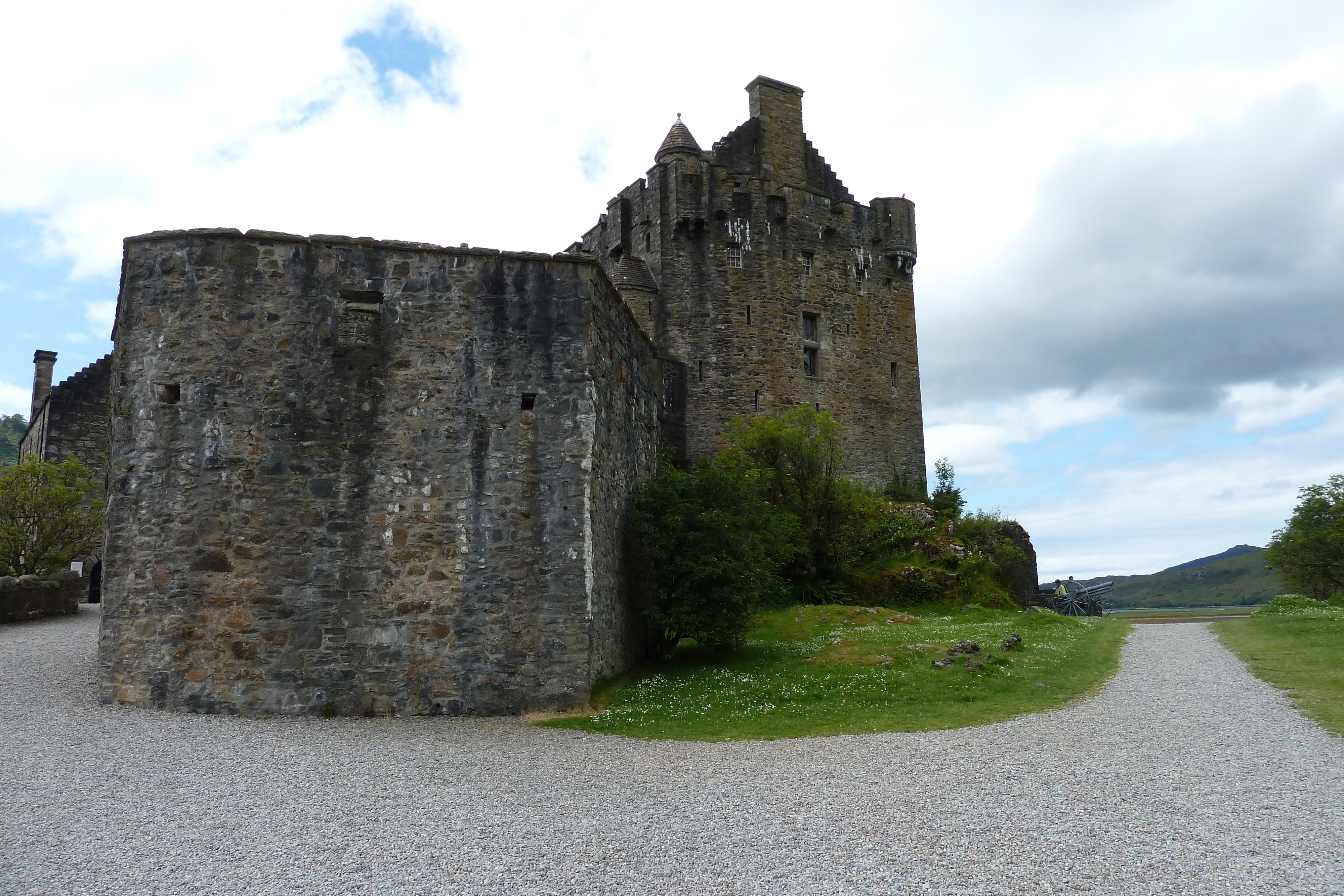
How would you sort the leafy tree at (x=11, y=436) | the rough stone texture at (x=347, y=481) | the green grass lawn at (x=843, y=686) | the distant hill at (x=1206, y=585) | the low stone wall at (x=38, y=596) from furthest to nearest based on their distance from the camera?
the distant hill at (x=1206, y=585)
the leafy tree at (x=11, y=436)
the low stone wall at (x=38, y=596)
the rough stone texture at (x=347, y=481)
the green grass lawn at (x=843, y=686)

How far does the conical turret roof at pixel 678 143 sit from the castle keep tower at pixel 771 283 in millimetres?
73

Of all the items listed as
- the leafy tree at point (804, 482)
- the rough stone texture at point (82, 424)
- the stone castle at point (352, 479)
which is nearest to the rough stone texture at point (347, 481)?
the stone castle at point (352, 479)

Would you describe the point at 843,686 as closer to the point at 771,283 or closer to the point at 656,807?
the point at 656,807

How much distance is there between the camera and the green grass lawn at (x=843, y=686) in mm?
10789

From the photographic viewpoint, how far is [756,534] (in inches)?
627

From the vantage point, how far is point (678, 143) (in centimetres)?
3588

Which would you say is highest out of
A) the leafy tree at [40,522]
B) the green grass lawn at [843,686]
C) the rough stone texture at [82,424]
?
the rough stone texture at [82,424]

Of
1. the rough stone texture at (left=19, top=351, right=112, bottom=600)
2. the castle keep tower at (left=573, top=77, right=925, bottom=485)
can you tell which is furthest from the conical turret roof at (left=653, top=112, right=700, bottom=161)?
the rough stone texture at (left=19, top=351, right=112, bottom=600)

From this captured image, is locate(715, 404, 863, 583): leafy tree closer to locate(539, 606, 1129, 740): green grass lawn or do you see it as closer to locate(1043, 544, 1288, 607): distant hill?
locate(539, 606, 1129, 740): green grass lawn

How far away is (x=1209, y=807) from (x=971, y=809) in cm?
196

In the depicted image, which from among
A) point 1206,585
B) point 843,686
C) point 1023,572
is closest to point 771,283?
point 1023,572

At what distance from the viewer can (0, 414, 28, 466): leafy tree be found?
185ft

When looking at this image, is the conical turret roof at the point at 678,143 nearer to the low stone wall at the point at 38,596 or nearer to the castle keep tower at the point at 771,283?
the castle keep tower at the point at 771,283

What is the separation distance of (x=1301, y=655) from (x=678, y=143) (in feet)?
94.6
